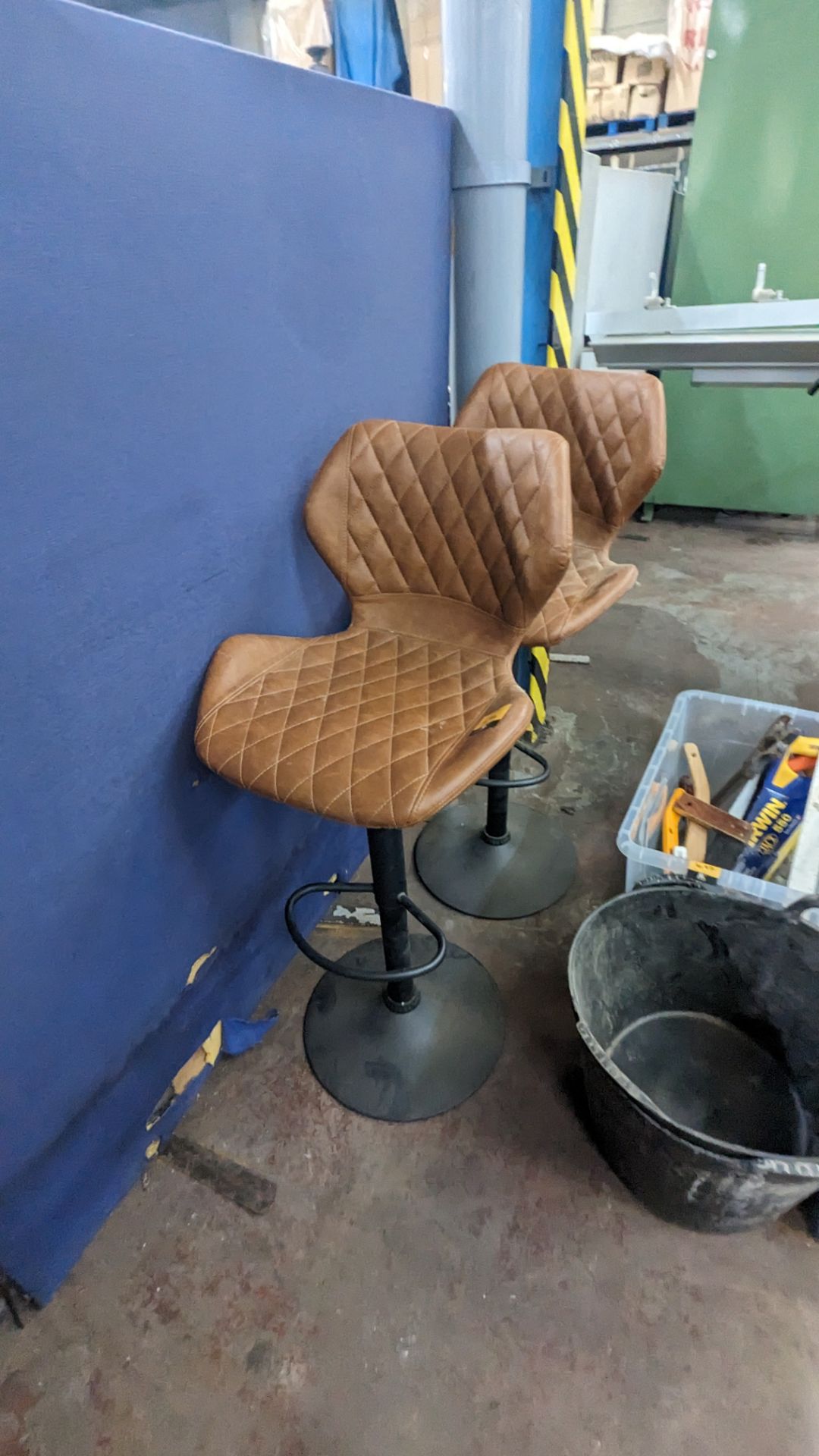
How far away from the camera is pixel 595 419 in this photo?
150 cm

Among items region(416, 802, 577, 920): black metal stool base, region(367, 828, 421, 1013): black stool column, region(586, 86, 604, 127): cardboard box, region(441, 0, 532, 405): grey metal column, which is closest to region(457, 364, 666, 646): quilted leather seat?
region(441, 0, 532, 405): grey metal column

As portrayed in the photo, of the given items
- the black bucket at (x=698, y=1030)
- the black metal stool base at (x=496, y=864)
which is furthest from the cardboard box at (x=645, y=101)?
the black bucket at (x=698, y=1030)

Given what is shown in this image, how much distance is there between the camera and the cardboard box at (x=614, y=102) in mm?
3375

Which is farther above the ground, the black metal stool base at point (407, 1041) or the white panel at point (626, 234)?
the white panel at point (626, 234)

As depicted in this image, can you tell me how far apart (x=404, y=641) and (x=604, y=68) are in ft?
12.3

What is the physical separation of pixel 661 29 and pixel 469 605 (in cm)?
443

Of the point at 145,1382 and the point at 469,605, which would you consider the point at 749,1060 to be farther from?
the point at 145,1382

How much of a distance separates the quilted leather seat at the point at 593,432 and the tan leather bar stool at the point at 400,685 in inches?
11.4

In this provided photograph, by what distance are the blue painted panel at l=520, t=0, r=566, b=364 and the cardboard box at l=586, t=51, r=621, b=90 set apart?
253 centimetres

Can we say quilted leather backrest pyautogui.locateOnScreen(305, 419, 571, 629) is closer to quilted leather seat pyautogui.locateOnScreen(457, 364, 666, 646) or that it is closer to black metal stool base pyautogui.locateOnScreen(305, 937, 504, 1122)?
quilted leather seat pyautogui.locateOnScreen(457, 364, 666, 646)

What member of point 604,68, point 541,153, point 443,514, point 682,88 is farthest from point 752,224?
point 443,514

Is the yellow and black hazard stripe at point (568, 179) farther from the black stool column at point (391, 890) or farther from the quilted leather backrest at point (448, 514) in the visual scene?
the black stool column at point (391, 890)

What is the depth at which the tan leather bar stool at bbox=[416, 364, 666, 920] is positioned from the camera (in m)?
1.43

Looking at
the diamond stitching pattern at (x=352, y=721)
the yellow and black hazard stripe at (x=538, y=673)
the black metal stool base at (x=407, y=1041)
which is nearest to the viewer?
the diamond stitching pattern at (x=352, y=721)
